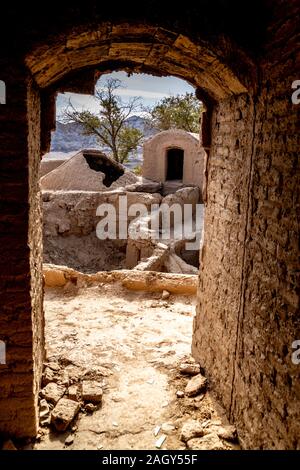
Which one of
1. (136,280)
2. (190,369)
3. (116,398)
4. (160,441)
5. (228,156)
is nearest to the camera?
(160,441)

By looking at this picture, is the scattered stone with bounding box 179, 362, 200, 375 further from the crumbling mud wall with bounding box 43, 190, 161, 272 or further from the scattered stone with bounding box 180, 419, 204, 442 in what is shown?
the crumbling mud wall with bounding box 43, 190, 161, 272

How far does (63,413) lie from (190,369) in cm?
161

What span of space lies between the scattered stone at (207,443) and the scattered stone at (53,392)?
4.57 ft

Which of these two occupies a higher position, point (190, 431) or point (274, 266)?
point (274, 266)

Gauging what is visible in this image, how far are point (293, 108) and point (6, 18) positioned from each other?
205 cm

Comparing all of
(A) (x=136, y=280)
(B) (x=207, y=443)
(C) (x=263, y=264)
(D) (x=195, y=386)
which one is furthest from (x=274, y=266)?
(A) (x=136, y=280)

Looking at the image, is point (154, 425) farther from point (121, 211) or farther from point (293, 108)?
point (121, 211)

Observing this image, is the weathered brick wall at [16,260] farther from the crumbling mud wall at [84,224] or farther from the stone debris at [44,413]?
the crumbling mud wall at [84,224]

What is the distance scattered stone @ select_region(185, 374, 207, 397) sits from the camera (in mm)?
4141

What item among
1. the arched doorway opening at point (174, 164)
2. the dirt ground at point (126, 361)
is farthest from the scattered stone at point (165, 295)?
the arched doorway opening at point (174, 164)

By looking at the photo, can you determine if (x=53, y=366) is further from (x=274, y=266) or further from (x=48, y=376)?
(x=274, y=266)

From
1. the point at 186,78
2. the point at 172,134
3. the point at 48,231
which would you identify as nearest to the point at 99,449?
the point at 186,78

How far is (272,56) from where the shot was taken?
8.65 ft

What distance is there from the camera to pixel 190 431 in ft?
11.5
